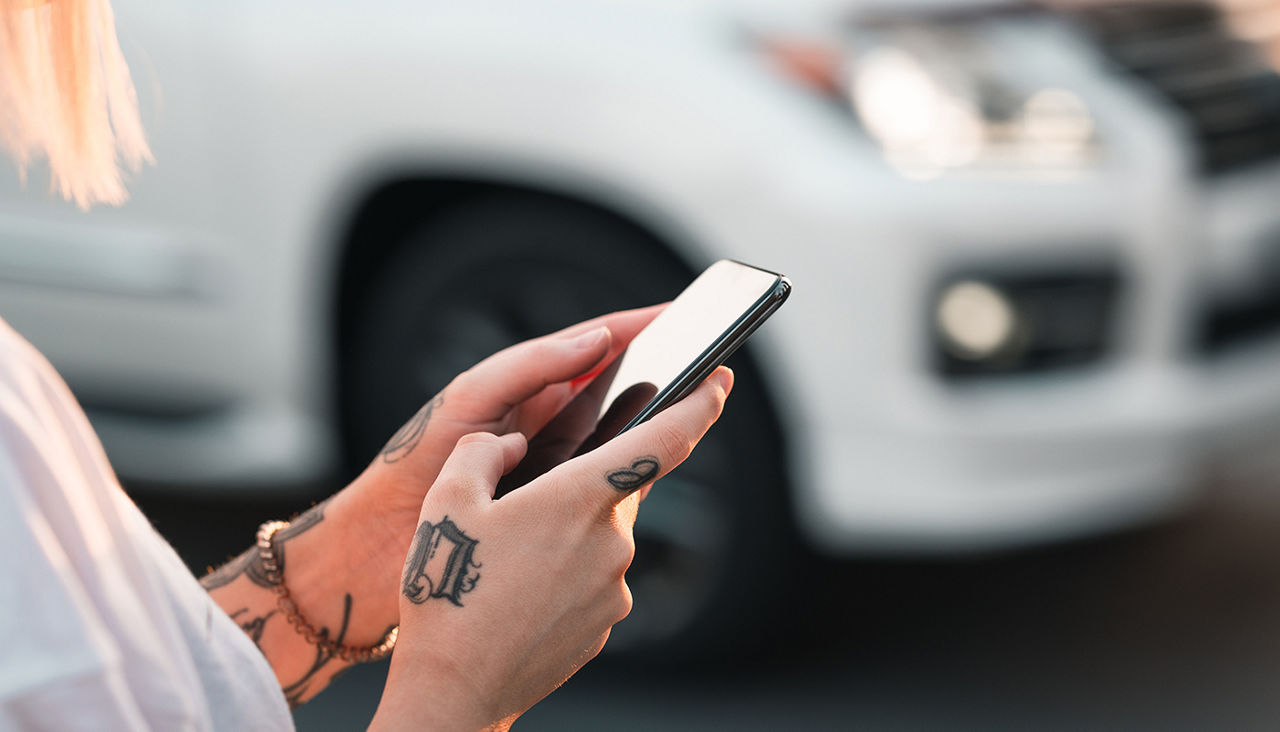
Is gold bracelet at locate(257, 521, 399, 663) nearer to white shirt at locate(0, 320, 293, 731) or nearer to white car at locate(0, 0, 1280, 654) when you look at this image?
white shirt at locate(0, 320, 293, 731)

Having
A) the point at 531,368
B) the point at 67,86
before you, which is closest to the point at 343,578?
the point at 531,368

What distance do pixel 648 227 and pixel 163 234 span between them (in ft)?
3.52

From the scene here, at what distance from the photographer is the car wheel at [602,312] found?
2443 mm

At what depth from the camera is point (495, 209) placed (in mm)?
2568

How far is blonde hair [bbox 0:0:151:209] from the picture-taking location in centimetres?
111

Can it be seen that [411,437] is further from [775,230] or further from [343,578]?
[775,230]

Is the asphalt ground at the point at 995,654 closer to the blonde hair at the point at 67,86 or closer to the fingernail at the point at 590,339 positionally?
the fingernail at the point at 590,339

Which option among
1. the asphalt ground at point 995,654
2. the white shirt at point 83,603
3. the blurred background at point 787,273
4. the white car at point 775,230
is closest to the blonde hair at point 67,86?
the white shirt at point 83,603

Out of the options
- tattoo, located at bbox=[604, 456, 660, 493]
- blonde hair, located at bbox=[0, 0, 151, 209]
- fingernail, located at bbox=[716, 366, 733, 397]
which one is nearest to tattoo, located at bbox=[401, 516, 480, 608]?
tattoo, located at bbox=[604, 456, 660, 493]

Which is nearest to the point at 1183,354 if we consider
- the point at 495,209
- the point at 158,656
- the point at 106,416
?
the point at 495,209

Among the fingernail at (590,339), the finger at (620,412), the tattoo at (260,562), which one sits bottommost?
the tattoo at (260,562)

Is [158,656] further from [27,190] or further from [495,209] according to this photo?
[27,190]

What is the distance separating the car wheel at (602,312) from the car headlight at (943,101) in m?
0.45

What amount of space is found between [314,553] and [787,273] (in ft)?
4.05
